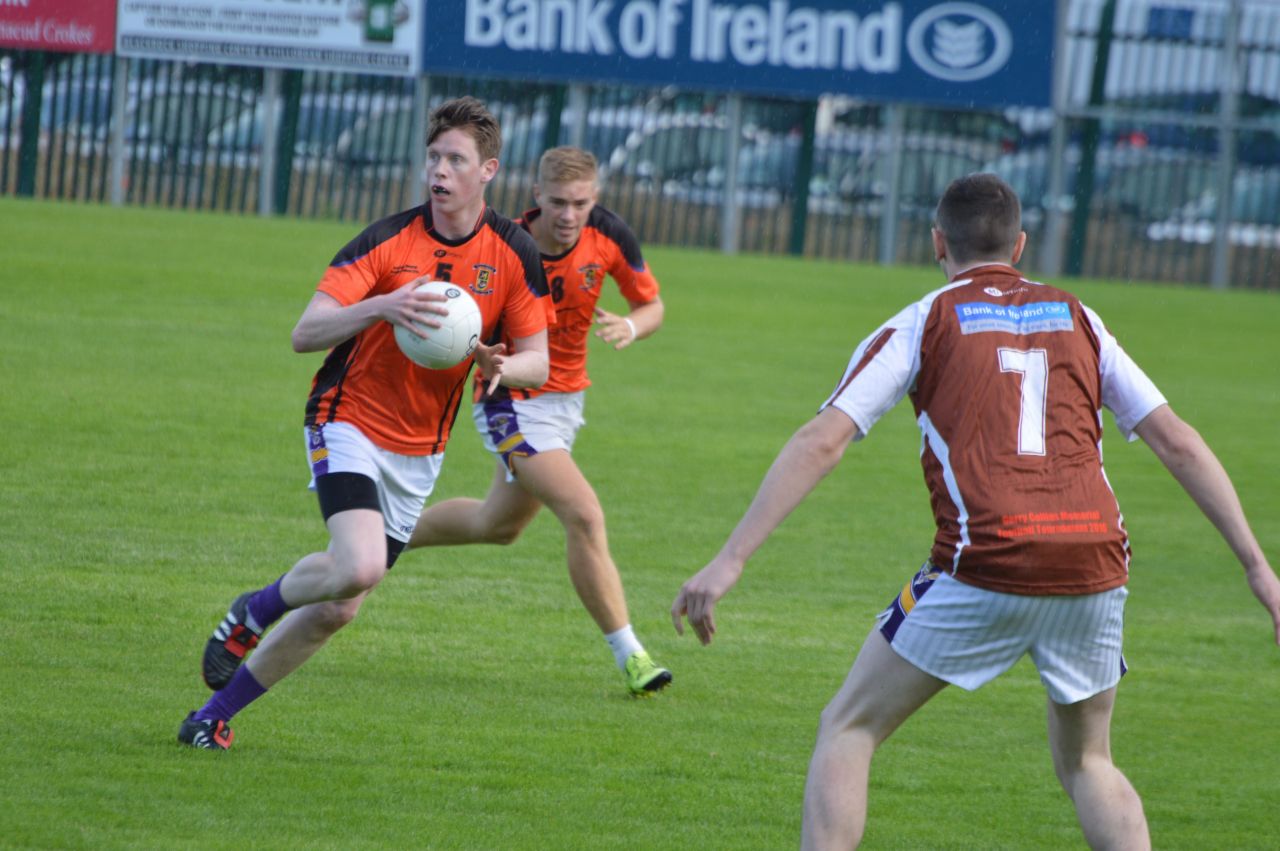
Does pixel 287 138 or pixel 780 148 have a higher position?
pixel 780 148

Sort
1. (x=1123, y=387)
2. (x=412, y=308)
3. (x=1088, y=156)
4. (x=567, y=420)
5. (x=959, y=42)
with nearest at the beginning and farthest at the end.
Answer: (x=1123, y=387)
(x=412, y=308)
(x=567, y=420)
(x=959, y=42)
(x=1088, y=156)

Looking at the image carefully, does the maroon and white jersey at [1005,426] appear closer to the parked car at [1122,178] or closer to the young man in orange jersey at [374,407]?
the young man in orange jersey at [374,407]

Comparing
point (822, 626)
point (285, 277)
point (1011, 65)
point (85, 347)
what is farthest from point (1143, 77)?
point (822, 626)

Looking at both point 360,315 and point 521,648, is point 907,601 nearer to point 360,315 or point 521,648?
point 360,315

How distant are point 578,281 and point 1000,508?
382cm

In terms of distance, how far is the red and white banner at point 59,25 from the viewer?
81.4 feet

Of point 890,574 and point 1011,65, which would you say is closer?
point 890,574

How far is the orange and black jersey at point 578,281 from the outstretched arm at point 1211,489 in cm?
353

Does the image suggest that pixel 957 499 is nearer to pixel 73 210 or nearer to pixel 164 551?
pixel 164 551

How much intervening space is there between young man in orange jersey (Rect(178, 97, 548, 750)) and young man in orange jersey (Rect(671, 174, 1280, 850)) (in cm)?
173

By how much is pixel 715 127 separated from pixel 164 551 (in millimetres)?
19861

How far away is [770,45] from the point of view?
26016 millimetres

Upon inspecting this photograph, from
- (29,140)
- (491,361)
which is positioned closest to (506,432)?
(491,361)

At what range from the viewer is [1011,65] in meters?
26.2
